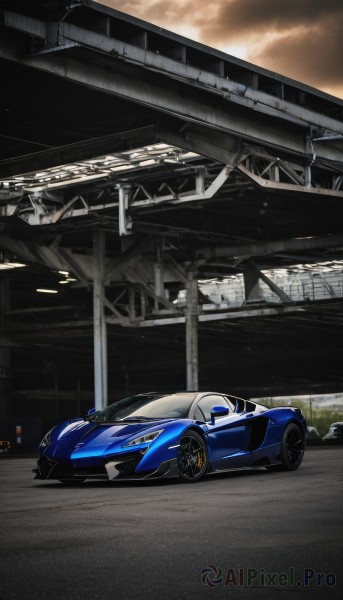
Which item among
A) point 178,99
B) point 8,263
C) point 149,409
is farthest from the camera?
point 8,263

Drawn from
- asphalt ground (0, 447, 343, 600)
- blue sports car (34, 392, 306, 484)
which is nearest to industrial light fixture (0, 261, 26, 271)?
blue sports car (34, 392, 306, 484)

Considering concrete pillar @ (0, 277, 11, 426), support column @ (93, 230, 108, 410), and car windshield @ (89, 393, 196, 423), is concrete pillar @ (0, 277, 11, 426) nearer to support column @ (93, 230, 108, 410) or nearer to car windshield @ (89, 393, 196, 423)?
support column @ (93, 230, 108, 410)

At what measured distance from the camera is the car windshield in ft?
42.4

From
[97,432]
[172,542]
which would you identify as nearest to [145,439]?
[97,432]

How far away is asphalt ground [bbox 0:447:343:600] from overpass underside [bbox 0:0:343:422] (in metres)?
13.2

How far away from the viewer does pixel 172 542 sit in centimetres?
671

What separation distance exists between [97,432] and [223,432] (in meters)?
1.73

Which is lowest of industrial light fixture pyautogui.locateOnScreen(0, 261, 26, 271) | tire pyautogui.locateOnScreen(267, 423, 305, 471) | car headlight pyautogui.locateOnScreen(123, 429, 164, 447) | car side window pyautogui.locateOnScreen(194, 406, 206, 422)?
tire pyautogui.locateOnScreen(267, 423, 305, 471)

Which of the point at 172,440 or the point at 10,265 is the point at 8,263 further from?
the point at 172,440

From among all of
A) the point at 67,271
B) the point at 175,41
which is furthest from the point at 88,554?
the point at 67,271

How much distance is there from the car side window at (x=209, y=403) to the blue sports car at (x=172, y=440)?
14mm

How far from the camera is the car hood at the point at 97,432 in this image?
12.0 meters

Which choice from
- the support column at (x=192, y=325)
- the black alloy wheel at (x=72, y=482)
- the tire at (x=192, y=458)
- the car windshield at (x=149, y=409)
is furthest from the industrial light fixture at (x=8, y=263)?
the tire at (x=192, y=458)

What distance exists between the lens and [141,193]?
112 feet
